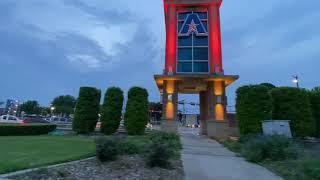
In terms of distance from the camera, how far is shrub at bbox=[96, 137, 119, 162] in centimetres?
1080

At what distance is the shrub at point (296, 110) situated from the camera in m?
25.8

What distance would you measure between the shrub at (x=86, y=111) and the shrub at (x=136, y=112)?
120 inches

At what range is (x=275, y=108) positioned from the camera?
27891 mm

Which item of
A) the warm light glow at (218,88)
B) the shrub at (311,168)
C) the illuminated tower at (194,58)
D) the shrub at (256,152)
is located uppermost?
the illuminated tower at (194,58)

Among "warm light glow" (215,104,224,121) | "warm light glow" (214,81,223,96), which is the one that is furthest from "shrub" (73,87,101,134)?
"warm light glow" (214,81,223,96)

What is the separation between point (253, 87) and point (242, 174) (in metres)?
17.2

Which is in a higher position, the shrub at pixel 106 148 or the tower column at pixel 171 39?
the tower column at pixel 171 39

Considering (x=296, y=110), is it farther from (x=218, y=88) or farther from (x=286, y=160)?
(x=218, y=88)

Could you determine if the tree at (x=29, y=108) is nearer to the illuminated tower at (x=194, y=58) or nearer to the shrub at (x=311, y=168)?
the illuminated tower at (x=194, y=58)

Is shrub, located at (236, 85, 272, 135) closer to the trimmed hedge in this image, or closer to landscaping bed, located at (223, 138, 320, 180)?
landscaping bed, located at (223, 138, 320, 180)

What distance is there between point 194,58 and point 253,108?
54.3ft

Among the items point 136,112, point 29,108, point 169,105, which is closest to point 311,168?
point 136,112

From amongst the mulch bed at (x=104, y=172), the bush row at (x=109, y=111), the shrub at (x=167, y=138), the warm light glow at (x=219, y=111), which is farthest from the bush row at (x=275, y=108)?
the mulch bed at (x=104, y=172)

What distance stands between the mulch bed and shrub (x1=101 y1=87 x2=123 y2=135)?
18.6m
